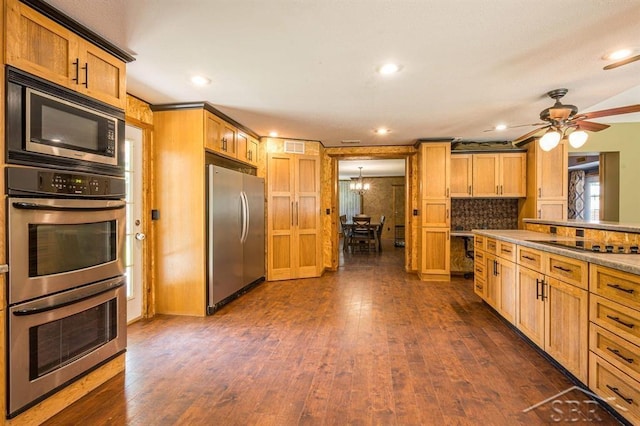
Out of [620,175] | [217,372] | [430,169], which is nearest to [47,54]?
[217,372]

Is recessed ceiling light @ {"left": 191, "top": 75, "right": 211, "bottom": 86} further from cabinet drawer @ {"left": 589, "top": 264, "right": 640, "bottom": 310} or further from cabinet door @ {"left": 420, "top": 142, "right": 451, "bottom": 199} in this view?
cabinet door @ {"left": 420, "top": 142, "right": 451, "bottom": 199}

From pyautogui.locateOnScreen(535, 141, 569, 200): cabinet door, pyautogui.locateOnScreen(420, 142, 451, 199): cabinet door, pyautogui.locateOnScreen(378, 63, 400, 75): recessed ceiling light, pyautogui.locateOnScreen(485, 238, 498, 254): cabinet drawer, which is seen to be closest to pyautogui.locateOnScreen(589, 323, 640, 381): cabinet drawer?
pyautogui.locateOnScreen(485, 238, 498, 254): cabinet drawer

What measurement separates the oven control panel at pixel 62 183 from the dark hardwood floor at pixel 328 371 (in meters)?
1.26

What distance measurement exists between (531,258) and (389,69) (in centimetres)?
191

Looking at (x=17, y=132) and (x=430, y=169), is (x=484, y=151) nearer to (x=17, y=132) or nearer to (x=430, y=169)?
(x=430, y=169)

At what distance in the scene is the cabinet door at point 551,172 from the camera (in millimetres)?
4961

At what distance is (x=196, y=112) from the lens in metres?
3.47

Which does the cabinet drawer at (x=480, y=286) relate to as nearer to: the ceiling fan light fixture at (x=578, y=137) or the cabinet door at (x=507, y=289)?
the cabinet door at (x=507, y=289)

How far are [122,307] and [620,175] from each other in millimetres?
7201

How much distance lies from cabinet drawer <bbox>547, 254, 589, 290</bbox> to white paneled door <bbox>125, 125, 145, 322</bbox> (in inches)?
142

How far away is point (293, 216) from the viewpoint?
5.27 m

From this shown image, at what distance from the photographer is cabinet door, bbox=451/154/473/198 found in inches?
212

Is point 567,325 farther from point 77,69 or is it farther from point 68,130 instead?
point 77,69

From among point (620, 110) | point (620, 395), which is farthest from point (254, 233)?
point (620, 110)
